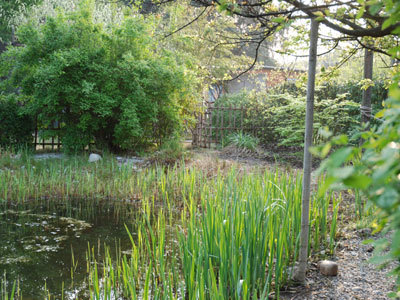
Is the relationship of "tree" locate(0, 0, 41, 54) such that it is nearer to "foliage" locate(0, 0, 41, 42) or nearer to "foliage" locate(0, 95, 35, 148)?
"foliage" locate(0, 0, 41, 42)

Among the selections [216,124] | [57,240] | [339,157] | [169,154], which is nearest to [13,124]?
[169,154]

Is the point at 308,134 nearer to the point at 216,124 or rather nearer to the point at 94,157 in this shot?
the point at 94,157

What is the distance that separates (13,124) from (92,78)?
2.62 m

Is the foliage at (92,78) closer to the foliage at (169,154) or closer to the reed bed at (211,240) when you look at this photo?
the foliage at (169,154)

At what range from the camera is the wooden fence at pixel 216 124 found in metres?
12.4

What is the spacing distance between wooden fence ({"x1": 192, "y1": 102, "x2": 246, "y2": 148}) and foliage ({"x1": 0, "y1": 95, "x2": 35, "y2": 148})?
17.3ft

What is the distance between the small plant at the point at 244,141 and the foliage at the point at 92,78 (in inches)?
101

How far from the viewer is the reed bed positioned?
2291 millimetres

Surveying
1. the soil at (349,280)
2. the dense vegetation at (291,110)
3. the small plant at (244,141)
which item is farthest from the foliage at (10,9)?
the soil at (349,280)

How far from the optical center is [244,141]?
1107cm

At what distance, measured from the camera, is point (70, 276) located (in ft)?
10.6

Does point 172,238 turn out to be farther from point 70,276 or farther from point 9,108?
point 9,108

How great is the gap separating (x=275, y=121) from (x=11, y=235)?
28.5 feet

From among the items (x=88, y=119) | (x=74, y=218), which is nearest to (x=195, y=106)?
(x=88, y=119)
